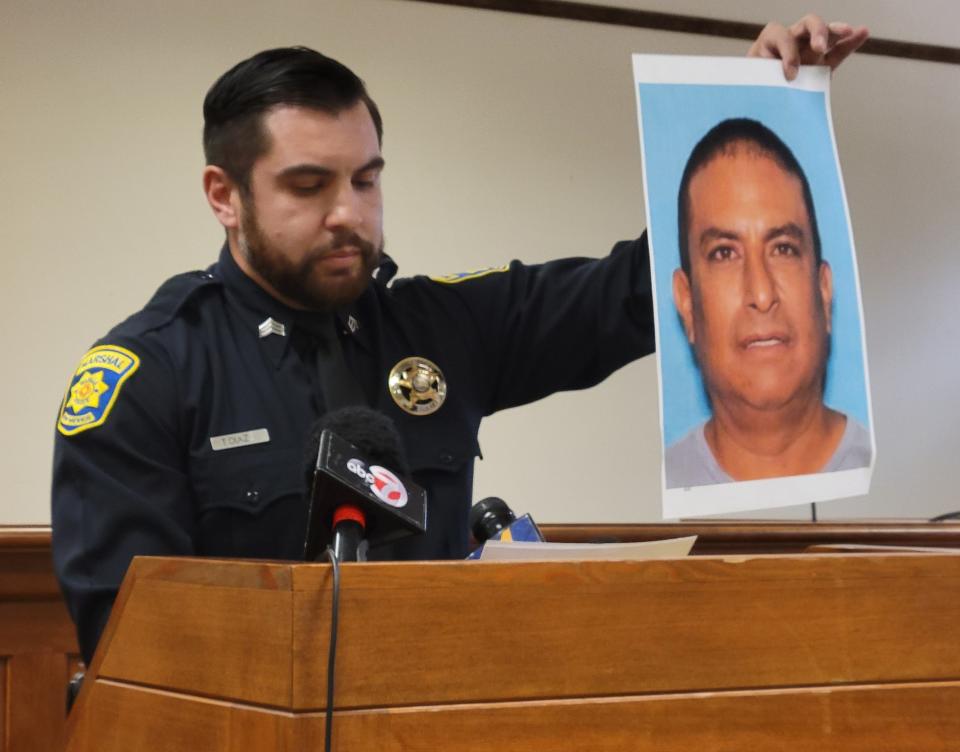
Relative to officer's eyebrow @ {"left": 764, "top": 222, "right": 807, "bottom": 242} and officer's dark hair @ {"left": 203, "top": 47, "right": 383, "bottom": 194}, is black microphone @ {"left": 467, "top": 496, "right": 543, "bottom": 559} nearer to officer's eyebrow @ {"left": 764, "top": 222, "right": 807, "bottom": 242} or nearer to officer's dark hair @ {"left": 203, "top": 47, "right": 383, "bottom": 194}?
officer's eyebrow @ {"left": 764, "top": 222, "right": 807, "bottom": 242}

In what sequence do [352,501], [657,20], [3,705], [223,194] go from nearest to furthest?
[352,501] < [223,194] < [3,705] < [657,20]

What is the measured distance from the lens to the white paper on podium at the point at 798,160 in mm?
1371

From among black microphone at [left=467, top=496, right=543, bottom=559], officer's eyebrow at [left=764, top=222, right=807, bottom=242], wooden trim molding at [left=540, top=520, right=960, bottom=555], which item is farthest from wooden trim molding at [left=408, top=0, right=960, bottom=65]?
black microphone at [left=467, top=496, right=543, bottom=559]

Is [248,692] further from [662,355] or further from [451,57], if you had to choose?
[451,57]

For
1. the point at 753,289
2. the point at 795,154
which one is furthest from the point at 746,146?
the point at 753,289

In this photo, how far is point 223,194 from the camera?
1669 millimetres

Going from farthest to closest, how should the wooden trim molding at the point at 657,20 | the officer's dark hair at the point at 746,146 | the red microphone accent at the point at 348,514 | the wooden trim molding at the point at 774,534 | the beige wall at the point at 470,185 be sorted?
the wooden trim molding at the point at 657,20 < the beige wall at the point at 470,185 < the wooden trim molding at the point at 774,534 < the officer's dark hair at the point at 746,146 < the red microphone accent at the point at 348,514

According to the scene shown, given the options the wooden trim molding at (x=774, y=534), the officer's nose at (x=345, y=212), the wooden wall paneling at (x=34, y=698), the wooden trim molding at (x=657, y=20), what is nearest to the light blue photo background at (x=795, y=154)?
the officer's nose at (x=345, y=212)

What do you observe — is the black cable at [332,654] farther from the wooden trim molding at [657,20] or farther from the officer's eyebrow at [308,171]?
the wooden trim molding at [657,20]

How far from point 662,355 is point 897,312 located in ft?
7.90

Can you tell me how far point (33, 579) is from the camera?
2125mm

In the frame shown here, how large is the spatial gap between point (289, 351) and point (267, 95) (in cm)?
32

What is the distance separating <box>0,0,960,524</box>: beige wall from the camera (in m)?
2.82

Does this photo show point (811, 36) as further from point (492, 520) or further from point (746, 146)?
point (492, 520)
